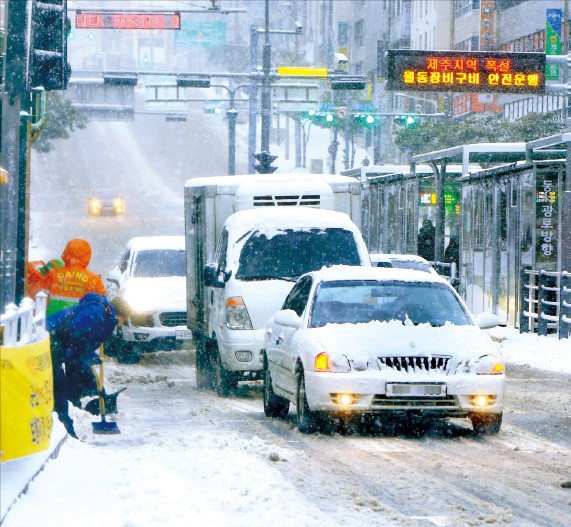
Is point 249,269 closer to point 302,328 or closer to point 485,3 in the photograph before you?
point 302,328

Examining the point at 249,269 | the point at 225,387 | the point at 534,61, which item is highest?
the point at 534,61

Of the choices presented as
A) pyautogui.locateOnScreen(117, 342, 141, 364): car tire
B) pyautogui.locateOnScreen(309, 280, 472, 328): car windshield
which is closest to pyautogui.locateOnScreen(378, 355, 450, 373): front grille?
pyautogui.locateOnScreen(309, 280, 472, 328): car windshield

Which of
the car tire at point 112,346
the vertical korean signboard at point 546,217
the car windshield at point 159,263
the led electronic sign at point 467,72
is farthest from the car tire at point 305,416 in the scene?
the led electronic sign at point 467,72

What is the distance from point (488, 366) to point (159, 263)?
37.6ft

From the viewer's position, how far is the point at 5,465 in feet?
27.1

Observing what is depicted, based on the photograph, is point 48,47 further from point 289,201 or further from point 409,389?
point 289,201

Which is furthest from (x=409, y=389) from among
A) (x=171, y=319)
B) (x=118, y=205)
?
(x=118, y=205)

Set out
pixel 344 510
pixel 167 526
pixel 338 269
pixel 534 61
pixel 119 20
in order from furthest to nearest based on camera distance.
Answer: pixel 119 20
pixel 534 61
pixel 338 269
pixel 344 510
pixel 167 526

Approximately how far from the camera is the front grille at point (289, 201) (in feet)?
59.7

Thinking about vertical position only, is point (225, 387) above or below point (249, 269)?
below

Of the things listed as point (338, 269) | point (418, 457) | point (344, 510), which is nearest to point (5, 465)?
point (344, 510)

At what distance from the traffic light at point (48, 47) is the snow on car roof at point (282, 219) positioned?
221 inches

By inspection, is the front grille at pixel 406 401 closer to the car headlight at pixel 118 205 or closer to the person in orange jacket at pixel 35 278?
the person in orange jacket at pixel 35 278

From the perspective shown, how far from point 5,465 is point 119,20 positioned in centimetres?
3548
